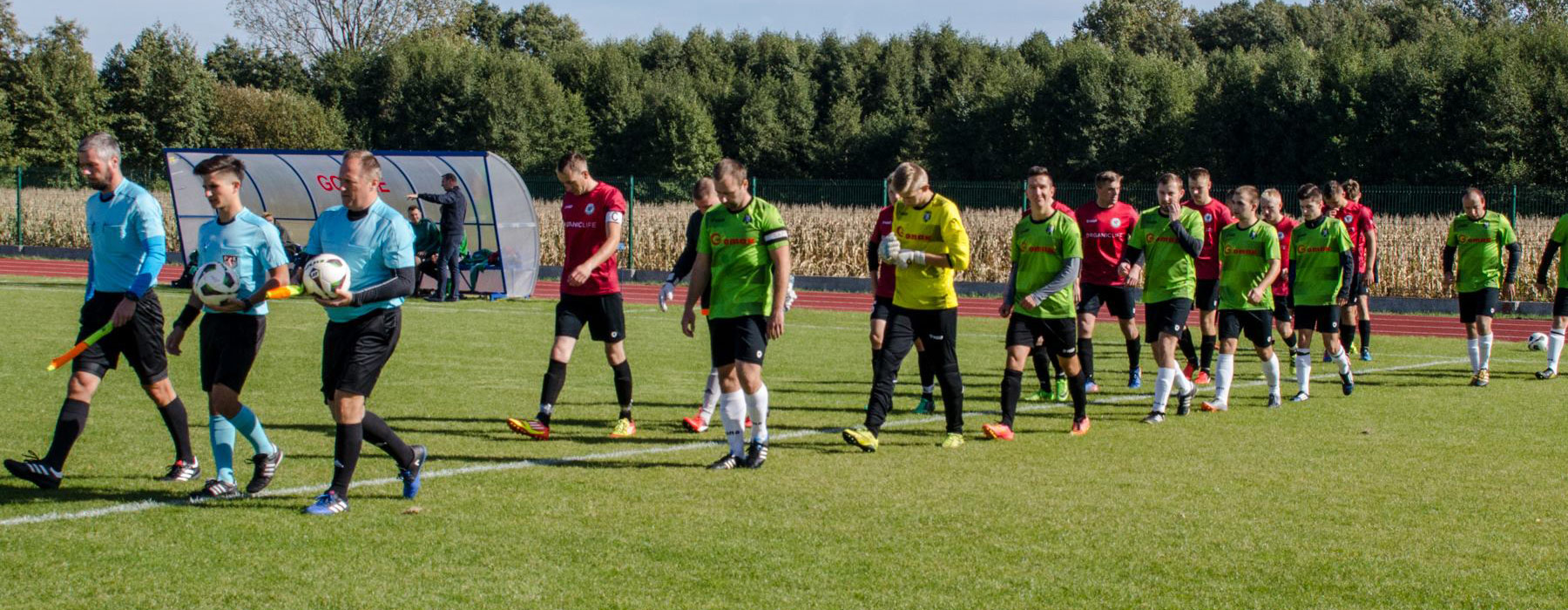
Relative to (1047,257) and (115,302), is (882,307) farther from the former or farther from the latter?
(115,302)

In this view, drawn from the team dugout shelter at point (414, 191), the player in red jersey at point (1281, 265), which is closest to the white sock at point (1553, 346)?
the player in red jersey at point (1281, 265)

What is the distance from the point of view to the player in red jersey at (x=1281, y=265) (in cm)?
1200

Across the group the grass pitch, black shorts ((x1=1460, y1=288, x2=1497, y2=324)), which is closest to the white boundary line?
the grass pitch

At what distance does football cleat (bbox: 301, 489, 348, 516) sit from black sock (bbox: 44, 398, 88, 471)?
1.50m

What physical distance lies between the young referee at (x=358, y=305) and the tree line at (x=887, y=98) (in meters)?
41.1

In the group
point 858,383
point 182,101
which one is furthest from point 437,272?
point 182,101

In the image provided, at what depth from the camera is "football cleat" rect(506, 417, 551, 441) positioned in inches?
350

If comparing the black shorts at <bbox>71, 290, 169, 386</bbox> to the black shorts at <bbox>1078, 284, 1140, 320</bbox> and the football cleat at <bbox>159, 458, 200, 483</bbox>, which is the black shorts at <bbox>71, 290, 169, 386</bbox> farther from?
the black shorts at <bbox>1078, 284, 1140, 320</bbox>

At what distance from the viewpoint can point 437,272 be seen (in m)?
22.9

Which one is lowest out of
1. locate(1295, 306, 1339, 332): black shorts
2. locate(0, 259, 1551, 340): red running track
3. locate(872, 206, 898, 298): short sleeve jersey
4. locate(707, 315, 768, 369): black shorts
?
locate(0, 259, 1551, 340): red running track

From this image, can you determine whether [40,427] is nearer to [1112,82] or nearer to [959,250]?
[959,250]

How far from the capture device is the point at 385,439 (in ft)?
21.8

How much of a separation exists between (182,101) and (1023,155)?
3907 cm

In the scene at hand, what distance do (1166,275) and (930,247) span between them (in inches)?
108
